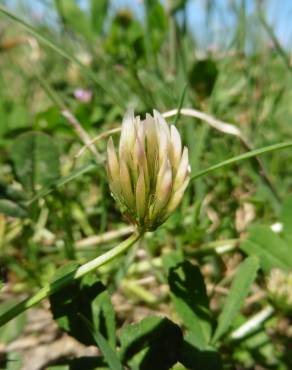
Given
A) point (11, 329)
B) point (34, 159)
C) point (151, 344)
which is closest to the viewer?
point (151, 344)

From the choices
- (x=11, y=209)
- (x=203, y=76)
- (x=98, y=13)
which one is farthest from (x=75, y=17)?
(x=11, y=209)

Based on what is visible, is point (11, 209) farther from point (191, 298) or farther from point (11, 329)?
point (191, 298)

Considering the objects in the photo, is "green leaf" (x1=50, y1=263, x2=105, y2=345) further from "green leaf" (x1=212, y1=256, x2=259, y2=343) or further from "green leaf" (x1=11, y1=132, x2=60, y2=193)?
"green leaf" (x1=11, y1=132, x2=60, y2=193)

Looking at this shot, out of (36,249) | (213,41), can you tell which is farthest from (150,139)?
(213,41)

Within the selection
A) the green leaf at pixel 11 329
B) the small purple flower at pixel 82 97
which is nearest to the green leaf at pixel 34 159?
the green leaf at pixel 11 329

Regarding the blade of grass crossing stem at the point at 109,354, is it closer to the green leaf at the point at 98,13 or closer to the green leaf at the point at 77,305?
the green leaf at the point at 77,305

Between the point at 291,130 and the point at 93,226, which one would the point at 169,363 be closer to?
the point at 93,226
